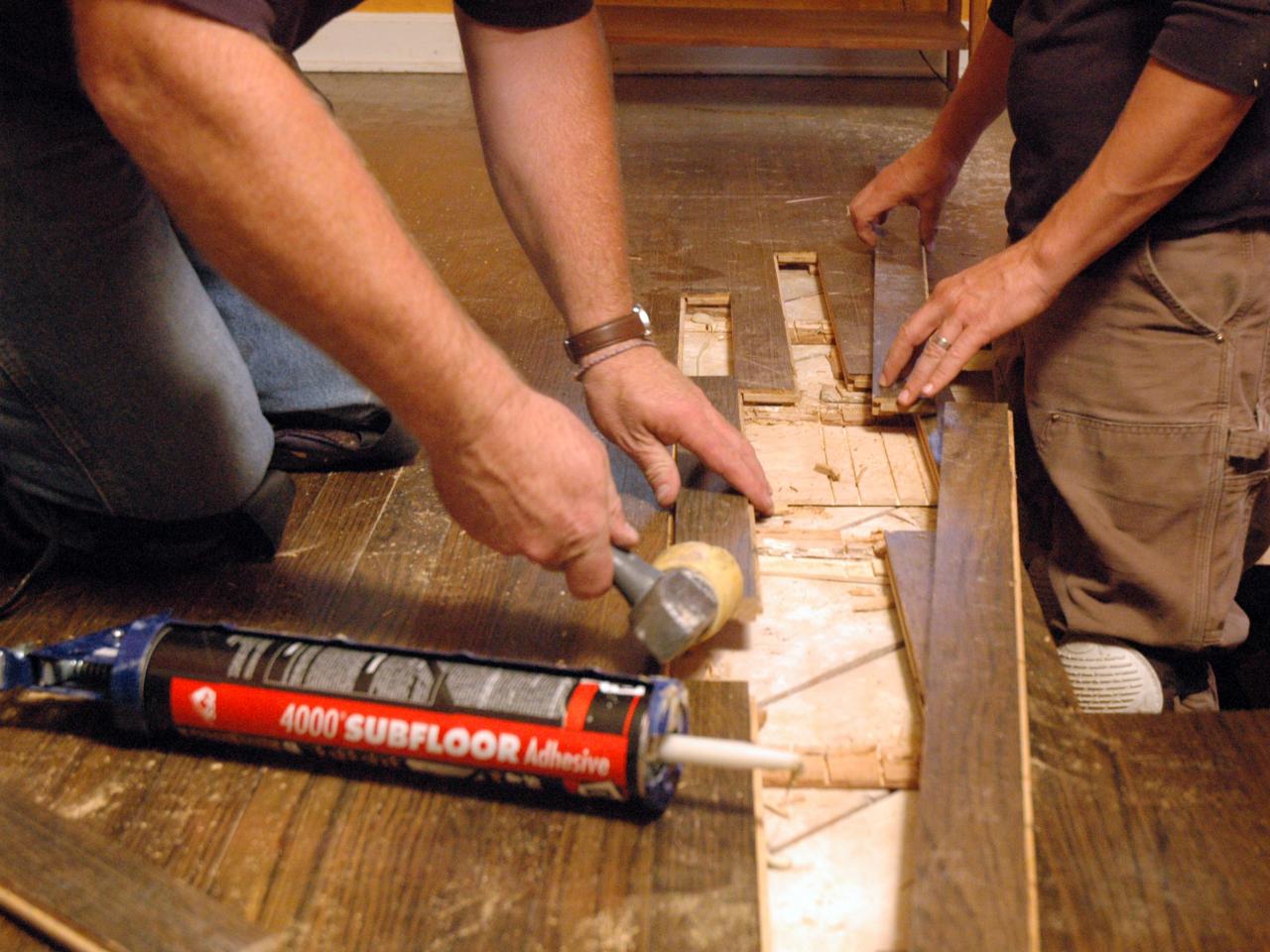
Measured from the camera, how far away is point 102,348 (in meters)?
1.44

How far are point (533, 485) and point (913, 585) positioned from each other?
0.59m

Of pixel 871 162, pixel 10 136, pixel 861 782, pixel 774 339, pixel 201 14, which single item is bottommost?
pixel 871 162

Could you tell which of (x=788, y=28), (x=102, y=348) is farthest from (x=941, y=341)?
(x=788, y=28)

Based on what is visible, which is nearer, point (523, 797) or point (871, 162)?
point (523, 797)

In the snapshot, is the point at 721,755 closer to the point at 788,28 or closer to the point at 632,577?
the point at 632,577

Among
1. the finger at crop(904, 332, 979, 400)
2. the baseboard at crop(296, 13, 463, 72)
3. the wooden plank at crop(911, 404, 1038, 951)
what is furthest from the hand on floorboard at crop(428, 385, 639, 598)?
the baseboard at crop(296, 13, 463, 72)

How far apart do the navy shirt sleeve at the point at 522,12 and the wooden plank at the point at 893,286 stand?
79 cm

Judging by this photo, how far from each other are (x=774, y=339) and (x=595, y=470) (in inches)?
40.4

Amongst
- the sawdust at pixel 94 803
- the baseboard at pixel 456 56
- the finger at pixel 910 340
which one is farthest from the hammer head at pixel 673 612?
the baseboard at pixel 456 56

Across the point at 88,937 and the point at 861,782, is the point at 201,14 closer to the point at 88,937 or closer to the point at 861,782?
the point at 88,937

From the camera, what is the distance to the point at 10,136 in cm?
135

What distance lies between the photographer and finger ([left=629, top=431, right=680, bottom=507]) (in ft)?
5.04

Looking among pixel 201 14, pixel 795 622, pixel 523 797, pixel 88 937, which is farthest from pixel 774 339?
pixel 88 937

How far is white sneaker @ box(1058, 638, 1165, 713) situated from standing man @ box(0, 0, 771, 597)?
546mm
